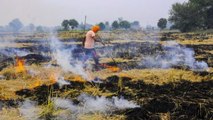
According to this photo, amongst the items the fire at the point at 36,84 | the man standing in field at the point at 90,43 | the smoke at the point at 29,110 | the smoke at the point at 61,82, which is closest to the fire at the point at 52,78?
the smoke at the point at 61,82

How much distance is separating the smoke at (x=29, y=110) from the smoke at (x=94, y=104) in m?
0.54

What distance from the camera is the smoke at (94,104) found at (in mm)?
7949

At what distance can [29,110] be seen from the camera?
26.3 feet

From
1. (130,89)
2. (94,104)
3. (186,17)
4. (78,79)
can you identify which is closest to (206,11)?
(186,17)

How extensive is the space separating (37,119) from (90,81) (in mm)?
4092

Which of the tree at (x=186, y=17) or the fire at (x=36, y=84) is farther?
the tree at (x=186, y=17)

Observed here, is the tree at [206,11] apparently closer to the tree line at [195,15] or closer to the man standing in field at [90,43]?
the tree line at [195,15]

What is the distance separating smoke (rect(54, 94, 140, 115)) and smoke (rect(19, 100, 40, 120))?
541mm

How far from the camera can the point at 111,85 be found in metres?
10.7

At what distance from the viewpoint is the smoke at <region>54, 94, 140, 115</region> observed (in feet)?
26.1

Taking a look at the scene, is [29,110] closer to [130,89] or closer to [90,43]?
[130,89]

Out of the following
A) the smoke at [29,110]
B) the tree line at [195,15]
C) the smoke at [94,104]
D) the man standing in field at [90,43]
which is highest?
the tree line at [195,15]

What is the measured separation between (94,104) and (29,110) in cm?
153

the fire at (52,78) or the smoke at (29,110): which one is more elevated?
the fire at (52,78)
